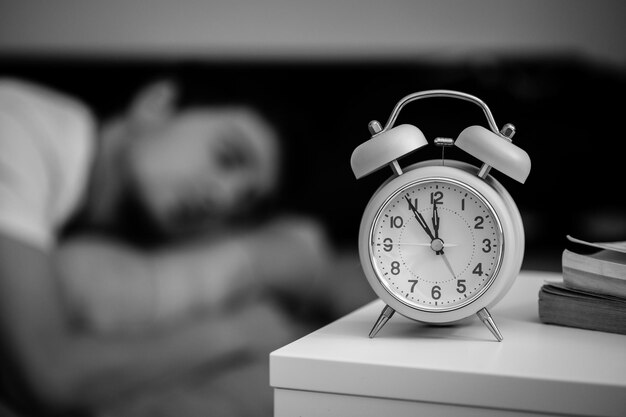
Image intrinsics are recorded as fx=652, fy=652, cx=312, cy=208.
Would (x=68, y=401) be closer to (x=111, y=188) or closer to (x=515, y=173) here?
(x=111, y=188)

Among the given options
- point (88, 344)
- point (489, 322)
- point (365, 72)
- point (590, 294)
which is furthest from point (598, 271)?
point (88, 344)

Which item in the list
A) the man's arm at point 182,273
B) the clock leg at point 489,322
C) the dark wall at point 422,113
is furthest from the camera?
the man's arm at point 182,273

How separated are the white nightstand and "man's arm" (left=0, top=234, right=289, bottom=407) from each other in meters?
1.87

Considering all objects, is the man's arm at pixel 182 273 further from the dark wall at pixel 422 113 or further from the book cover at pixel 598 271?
the book cover at pixel 598 271

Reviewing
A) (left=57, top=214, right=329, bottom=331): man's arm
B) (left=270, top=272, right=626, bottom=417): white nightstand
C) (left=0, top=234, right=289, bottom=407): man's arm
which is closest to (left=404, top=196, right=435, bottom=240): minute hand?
(left=270, top=272, right=626, bottom=417): white nightstand

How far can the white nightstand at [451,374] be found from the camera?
57cm

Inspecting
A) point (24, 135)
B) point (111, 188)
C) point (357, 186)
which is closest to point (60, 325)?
point (111, 188)

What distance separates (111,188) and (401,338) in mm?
2151

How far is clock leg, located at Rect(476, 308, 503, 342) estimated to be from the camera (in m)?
0.71

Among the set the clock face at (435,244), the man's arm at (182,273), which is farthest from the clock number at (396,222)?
the man's arm at (182,273)

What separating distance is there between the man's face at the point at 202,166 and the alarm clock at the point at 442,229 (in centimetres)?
179

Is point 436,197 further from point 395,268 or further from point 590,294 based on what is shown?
point 590,294

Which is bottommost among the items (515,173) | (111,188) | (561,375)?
(111,188)

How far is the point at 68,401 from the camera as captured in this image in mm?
2619
